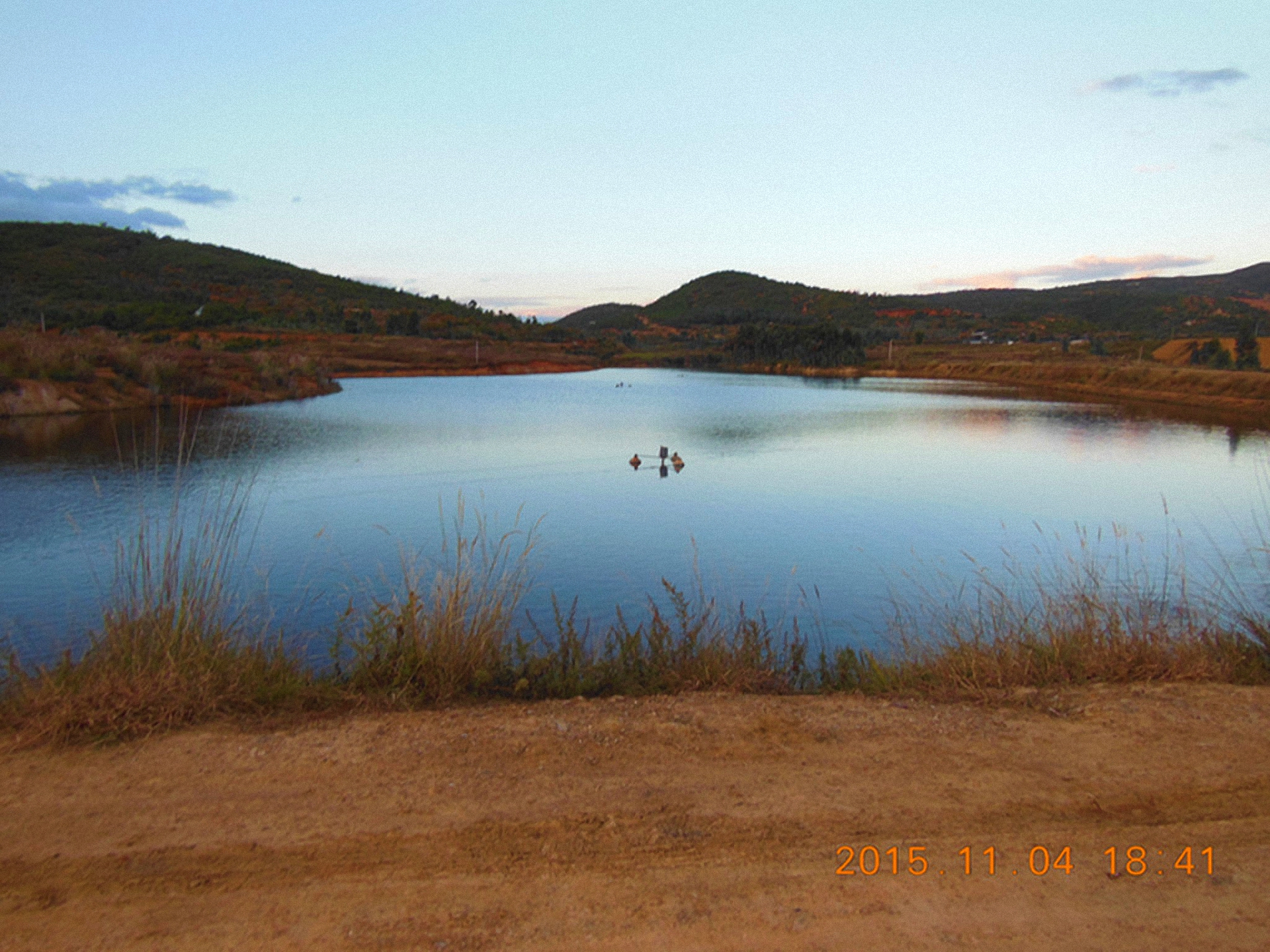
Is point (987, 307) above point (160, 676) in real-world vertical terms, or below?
above

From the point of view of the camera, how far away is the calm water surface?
8328 millimetres

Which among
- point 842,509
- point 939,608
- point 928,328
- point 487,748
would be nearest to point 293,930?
point 487,748

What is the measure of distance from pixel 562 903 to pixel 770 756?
1.32 metres

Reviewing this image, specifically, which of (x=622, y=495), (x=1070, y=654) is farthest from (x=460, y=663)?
(x=622, y=495)

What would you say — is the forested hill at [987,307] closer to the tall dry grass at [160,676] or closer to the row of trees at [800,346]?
the row of trees at [800,346]

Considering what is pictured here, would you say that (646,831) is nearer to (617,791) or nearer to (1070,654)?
(617,791)

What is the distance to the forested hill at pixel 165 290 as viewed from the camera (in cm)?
4678

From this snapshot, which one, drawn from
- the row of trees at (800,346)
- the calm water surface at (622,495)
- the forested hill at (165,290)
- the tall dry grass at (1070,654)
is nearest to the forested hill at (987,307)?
the row of trees at (800,346)

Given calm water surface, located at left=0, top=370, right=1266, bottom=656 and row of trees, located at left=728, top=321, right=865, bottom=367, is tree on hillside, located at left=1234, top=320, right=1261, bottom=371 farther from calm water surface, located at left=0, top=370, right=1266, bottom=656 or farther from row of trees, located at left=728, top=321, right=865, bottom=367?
row of trees, located at left=728, top=321, right=865, bottom=367

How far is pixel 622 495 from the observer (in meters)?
13.5

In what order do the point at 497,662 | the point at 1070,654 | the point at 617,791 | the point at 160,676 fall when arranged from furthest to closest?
the point at 1070,654 → the point at 497,662 → the point at 160,676 → the point at 617,791

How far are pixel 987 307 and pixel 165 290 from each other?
263 ft

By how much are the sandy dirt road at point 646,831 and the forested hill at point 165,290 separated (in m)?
45.7
